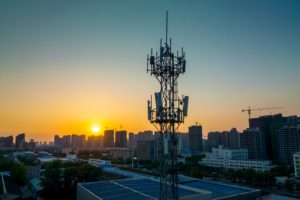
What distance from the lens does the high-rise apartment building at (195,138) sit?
301 feet

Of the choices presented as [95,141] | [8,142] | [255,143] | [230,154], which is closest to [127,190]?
[230,154]

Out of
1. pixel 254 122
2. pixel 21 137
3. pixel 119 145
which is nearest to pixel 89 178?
pixel 254 122

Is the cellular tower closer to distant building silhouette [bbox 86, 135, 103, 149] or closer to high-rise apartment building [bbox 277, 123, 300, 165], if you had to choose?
high-rise apartment building [bbox 277, 123, 300, 165]

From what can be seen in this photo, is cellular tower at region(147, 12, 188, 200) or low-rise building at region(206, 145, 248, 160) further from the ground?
cellular tower at region(147, 12, 188, 200)

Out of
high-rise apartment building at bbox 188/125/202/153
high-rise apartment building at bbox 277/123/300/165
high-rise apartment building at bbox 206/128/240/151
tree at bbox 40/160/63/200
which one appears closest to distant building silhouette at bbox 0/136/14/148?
high-rise apartment building at bbox 188/125/202/153

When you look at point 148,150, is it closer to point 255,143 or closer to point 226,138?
point 255,143

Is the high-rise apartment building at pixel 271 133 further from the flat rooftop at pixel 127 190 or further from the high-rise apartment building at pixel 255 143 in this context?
the flat rooftop at pixel 127 190

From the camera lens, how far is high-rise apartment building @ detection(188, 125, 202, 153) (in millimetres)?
91625

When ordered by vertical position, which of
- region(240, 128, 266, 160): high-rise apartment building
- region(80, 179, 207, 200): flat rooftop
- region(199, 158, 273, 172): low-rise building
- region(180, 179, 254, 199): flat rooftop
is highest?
region(240, 128, 266, 160): high-rise apartment building

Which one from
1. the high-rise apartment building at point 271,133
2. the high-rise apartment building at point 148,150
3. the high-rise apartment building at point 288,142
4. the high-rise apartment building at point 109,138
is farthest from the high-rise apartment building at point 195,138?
the high-rise apartment building at point 109,138

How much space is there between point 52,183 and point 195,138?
74421 mm

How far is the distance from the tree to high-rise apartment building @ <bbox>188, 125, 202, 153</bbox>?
69.3 meters

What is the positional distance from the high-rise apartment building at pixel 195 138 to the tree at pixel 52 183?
69271mm

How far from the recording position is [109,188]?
65.3 ft
